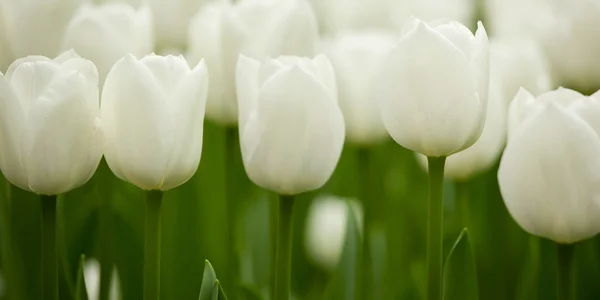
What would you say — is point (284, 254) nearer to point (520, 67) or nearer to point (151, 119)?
point (151, 119)

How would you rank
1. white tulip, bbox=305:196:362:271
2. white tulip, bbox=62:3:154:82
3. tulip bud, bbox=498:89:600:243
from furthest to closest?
white tulip, bbox=305:196:362:271
white tulip, bbox=62:3:154:82
tulip bud, bbox=498:89:600:243

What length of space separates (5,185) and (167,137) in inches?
8.9

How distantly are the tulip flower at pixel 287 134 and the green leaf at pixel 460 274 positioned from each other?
0.30 ft

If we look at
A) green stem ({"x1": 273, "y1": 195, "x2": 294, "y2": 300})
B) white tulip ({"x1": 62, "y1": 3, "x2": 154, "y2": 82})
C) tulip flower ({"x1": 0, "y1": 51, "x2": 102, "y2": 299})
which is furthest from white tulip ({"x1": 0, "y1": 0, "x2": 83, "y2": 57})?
green stem ({"x1": 273, "y1": 195, "x2": 294, "y2": 300})

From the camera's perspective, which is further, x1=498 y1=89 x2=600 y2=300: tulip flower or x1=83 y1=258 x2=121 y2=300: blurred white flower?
x1=83 y1=258 x2=121 y2=300: blurred white flower

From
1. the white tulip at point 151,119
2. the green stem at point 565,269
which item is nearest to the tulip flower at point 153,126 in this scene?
the white tulip at point 151,119

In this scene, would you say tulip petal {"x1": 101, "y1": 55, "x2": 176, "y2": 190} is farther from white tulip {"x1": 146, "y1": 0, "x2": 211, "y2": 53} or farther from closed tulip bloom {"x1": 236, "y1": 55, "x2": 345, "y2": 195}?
white tulip {"x1": 146, "y1": 0, "x2": 211, "y2": 53}

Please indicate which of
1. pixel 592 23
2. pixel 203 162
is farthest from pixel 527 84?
pixel 203 162

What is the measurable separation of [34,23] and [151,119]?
0.62 ft

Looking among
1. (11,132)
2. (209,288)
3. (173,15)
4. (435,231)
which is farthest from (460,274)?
(173,15)

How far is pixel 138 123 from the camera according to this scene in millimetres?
425

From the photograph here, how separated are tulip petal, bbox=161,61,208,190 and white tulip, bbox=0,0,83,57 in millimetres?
181

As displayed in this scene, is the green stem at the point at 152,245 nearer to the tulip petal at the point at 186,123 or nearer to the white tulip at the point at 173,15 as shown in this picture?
the tulip petal at the point at 186,123

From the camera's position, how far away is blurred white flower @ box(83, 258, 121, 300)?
0.59 metres
